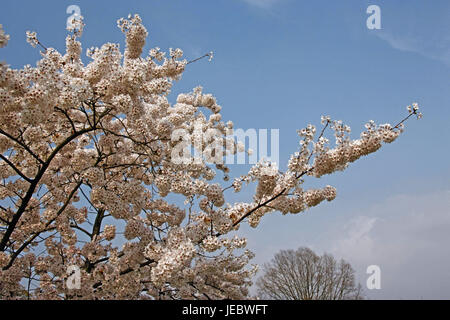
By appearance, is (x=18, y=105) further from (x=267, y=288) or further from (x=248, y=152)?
(x=267, y=288)

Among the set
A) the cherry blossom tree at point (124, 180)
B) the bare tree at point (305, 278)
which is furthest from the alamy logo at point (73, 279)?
the bare tree at point (305, 278)

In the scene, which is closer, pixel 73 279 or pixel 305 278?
pixel 73 279

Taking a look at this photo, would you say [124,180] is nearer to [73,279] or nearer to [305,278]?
[73,279]

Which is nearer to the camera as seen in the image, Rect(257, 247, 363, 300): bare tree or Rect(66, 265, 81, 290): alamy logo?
Rect(66, 265, 81, 290): alamy logo

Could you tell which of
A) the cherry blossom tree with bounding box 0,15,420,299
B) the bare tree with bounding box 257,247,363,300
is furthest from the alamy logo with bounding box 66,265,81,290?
the bare tree with bounding box 257,247,363,300

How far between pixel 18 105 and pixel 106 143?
215cm

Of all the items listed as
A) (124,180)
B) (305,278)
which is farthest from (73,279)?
(305,278)

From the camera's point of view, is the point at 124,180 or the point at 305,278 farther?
the point at 305,278

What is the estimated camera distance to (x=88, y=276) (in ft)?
19.1

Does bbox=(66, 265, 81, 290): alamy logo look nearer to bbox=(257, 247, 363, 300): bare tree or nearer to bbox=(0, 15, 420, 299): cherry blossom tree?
bbox=(0, 15, 420, 299): cherry blossom tree

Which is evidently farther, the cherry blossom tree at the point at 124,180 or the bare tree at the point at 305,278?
the bare tree at the point at 305,278

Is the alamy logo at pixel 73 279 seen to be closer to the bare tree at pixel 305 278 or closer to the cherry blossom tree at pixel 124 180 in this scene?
the cherry blossom tree at pixel 124 180

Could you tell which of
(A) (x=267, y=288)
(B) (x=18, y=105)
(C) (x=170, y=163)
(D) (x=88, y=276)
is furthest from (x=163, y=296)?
(A) (x=267, y=288)

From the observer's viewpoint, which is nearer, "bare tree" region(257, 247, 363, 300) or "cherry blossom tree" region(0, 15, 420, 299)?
"cherry blossom tree" region(0, 15, 420, 299)
